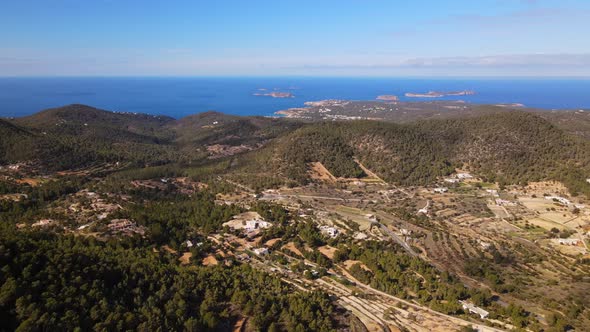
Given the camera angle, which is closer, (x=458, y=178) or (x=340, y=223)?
(x=340, y=223)

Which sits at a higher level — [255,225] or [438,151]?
[438,151]

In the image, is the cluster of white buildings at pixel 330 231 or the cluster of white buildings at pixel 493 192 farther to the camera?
the cluster of white buildings at pixel 493 192

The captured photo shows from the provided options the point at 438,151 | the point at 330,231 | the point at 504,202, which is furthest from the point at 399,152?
the point at 330,231

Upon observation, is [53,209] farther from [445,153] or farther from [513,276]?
[445,153]

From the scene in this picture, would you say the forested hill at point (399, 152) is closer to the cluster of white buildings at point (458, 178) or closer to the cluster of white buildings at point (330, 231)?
the cluster of white buildings at point (458, 178)

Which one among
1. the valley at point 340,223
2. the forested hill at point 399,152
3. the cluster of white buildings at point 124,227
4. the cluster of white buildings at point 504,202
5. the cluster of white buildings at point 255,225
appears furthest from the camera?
the forested hill at point 399,152

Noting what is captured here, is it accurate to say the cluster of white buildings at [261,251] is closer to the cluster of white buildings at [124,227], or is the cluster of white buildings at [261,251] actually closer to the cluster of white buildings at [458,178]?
the cluster of white buildings at [124,227]

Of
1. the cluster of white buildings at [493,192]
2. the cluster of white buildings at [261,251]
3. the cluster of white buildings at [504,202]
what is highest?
the cluster of white buildings at [493,192]

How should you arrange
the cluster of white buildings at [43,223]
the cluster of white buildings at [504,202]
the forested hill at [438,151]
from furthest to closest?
the forested hill at [438,151], the cluster of white buildings at [504,202], the cluster of white buildings at [43,223]

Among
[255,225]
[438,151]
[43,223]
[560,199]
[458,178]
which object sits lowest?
[255,225]

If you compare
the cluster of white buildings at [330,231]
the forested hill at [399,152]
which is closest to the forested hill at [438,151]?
the forested hill at [399,152]

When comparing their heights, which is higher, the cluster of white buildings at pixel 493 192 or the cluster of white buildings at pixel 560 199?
the cluster of white buildings at pixel 560 199

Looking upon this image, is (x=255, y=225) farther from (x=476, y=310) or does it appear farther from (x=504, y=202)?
(x=504, y=202)
